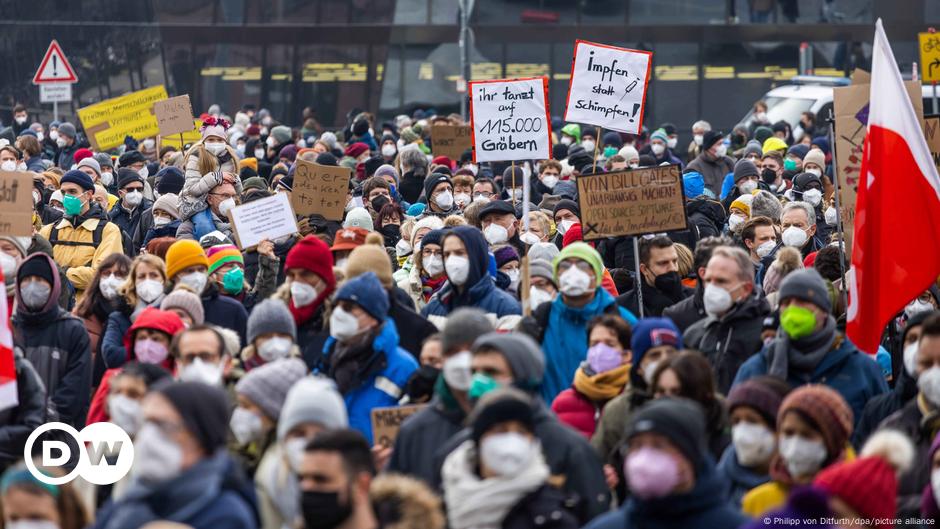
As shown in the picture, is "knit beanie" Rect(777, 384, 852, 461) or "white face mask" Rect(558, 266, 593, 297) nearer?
"knit beanie" Rect(777, 384, 852, 461)

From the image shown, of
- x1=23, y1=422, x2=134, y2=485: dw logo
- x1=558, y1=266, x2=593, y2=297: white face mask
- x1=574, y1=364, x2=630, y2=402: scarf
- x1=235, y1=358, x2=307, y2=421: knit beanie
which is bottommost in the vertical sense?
x1=23, y1=422, x2=134, y2=485: dw logo

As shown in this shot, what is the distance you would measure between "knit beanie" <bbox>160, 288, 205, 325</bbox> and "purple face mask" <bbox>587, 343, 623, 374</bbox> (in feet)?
6.89

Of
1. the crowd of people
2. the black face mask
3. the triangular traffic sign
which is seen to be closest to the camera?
the black face mask

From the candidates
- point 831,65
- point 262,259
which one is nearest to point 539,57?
point 831,65

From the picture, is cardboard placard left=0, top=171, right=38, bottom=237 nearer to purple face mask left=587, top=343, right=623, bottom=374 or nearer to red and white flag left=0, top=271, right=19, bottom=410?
red and white flag left=0, top=271, right=19, bottom=410

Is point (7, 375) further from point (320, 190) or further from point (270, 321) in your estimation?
point (320, 190)

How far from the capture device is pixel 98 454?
22.9 feet

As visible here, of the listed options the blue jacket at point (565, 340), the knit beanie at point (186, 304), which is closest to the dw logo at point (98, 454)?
the knit beanie at point (186, 304)

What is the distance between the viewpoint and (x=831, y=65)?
114 feet

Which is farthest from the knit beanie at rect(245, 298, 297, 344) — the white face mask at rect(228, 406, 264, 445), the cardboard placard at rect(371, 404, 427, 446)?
the white face mask at rect(228, 406, 264, 445)

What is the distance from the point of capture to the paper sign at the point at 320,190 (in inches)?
531

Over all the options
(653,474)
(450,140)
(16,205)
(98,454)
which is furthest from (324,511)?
(450,140)

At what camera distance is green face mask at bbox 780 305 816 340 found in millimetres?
7445

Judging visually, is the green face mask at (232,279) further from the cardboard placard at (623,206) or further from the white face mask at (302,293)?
the cardboard placard at (623,206)
